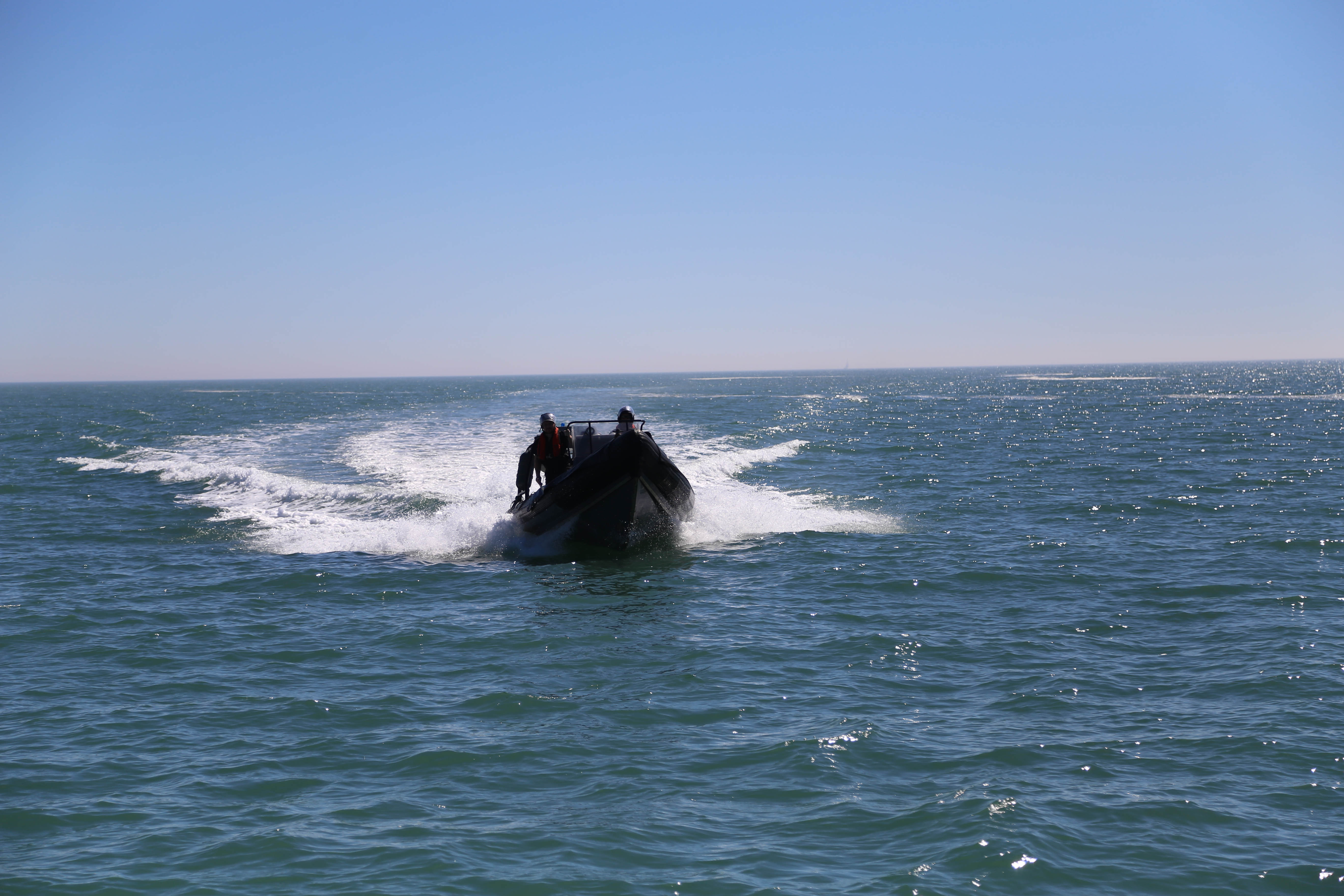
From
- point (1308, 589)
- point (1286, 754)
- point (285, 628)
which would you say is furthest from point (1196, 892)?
point (285, 628)

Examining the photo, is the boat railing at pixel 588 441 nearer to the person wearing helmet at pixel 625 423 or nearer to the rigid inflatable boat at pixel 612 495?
the rigid inflatable boat at pixel 612 495

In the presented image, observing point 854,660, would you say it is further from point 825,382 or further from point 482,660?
point 825,382

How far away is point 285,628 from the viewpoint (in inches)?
461

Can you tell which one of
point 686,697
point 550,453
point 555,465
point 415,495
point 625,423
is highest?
point 625,423

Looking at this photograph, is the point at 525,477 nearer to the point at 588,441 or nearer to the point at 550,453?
the point at 550,453

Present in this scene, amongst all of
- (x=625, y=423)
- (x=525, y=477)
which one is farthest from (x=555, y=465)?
(x=625, y=423)

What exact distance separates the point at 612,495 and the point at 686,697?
23.4ft

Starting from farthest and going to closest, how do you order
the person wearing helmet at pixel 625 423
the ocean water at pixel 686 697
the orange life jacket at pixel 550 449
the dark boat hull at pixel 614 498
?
the orange life jacket at pixel 550 449 → the person wearing helmet at pixel 625 423 → the dark boat hull at pixel 614 498 → the ocean water at pixel 686 697

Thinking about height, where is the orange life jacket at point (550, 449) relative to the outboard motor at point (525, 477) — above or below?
above

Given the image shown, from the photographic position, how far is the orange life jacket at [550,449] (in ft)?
56.9

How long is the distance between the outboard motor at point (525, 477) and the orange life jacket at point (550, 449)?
138 mm

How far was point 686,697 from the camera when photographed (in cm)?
920

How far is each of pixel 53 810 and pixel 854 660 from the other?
7.30 m

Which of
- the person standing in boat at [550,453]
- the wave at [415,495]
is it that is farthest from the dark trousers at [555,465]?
the wave at [415,495]
